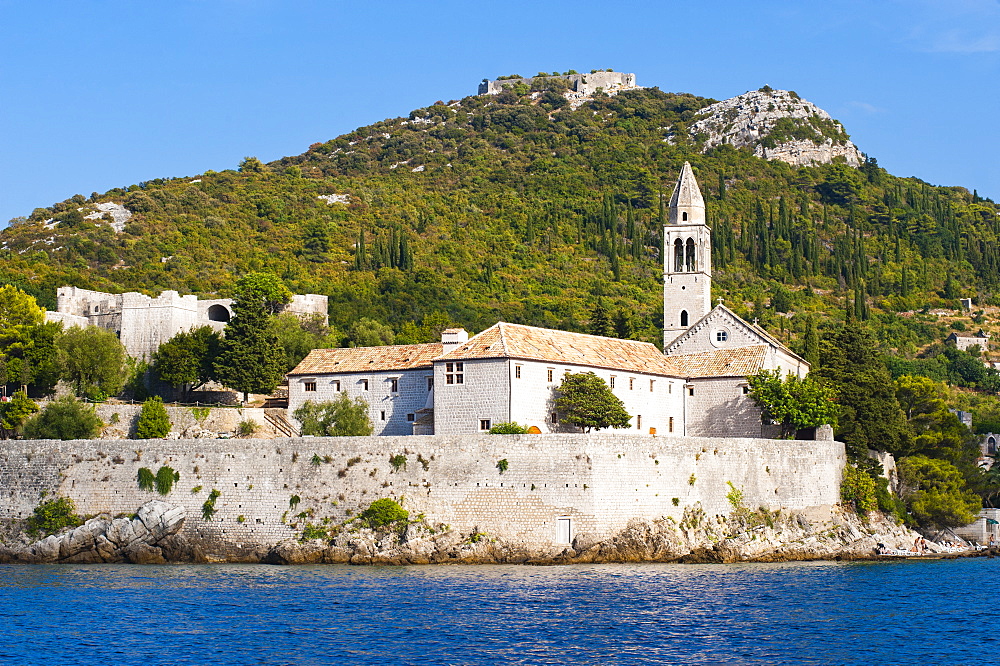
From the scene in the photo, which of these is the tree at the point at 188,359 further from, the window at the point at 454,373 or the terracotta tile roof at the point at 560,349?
the terracotta tile roof at the point at 560,349

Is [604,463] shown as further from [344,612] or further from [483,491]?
[344,612]

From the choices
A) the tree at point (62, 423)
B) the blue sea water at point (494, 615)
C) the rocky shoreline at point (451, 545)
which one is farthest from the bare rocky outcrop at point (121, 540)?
the tree at point (62, 423)

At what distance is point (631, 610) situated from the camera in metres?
37.4

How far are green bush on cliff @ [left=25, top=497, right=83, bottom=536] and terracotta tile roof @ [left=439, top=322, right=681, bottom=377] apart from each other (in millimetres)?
16746

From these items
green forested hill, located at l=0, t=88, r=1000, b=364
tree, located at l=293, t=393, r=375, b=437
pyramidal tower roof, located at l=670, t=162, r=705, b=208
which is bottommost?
tree, located at l=293, t=393, r=375, b=437

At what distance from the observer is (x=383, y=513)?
4825cm

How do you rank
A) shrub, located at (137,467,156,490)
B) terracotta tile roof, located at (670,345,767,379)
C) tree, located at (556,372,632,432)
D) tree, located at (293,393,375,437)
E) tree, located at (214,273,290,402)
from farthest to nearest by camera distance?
tree, located at (214,273,290,402)
terracotta tile roof, located at (670,345,767,379)
tree, located at (293,393,375,437)
tree, located at (556,372,632,432)
shrub, located at (137,467,156,490)

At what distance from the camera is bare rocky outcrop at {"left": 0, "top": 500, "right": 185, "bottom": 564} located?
4997 centimetres

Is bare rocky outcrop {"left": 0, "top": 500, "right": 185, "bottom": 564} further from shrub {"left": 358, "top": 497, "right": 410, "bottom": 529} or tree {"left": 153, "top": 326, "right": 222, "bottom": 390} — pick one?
tree {"left": 153, "top": 326, "right": 222, "bottom": 390}

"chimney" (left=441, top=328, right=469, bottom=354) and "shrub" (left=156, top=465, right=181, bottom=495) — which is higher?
"chimney" (left=441, top=328, right=469, bottom=354)

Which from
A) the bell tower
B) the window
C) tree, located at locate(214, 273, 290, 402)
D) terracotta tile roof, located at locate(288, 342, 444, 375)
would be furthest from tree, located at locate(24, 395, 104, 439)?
the bell tower

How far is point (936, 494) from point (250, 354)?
3467 centimetres

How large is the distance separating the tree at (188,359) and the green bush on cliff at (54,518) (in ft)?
48.1

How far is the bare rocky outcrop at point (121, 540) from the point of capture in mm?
49969
